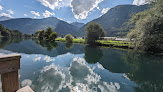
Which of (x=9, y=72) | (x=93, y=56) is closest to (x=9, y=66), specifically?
(x=9, y=72)

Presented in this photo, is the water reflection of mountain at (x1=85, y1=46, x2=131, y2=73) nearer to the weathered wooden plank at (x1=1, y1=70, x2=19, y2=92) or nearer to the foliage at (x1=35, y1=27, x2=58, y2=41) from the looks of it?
the weathered wooden plank at (x1=1, y1=70, x2=19, y2=92)

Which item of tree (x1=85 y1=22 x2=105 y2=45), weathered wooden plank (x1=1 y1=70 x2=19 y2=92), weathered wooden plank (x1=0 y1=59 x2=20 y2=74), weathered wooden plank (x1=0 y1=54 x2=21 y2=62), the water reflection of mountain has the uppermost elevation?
tree (x1=85 y1=22 x2=105 y2=45)

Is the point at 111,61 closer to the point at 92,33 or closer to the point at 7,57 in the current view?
the point at 7,57

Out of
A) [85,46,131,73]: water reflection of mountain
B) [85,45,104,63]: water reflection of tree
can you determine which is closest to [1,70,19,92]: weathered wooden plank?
[85,46,131,73]: water reflection of mountain

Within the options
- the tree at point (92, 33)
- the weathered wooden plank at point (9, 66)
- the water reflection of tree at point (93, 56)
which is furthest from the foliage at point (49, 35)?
the weathered wooden plank at point (9, 66)

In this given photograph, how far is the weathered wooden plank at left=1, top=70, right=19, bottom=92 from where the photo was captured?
139cm

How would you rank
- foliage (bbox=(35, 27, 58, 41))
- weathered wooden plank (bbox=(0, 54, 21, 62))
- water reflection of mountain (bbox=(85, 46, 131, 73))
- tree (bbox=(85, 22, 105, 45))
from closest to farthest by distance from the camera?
1. weathered wooden plank (bbox=(0, 54, 21, 62))
2. water reflection of mountain (bbox=(85, 46, 131, 73))
3. tree (bbox=(85, 22, 105, 45))
4. foliage (bbox=(35, 27, 58, 41))

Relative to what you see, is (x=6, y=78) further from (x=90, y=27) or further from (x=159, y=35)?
(x=90, y=27)

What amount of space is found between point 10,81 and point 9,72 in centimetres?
18

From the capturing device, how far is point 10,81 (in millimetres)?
1438

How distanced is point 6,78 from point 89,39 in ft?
148

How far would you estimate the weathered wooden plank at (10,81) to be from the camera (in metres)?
1.39

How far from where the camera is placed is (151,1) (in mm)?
18078

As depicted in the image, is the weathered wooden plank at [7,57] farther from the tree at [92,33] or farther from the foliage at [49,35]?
the foliage at [49,35]
